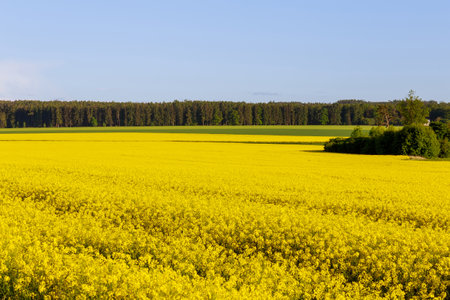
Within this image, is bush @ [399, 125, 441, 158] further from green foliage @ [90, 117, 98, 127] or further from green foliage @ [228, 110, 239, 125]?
green foliage @ [90, 117, 98, 127]

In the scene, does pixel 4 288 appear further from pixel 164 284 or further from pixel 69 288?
pixel 164 284

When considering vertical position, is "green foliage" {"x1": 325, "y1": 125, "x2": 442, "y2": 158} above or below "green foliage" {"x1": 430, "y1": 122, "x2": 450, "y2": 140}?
below

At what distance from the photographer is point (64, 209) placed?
15938mm

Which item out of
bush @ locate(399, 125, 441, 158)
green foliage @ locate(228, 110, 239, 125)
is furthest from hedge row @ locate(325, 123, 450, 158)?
green foliage @ locate(228, 110, 239, 125)

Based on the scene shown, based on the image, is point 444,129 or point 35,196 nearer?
point 35,196

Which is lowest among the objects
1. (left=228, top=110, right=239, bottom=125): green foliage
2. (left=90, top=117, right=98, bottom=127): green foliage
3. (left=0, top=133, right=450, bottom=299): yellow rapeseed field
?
(left=0, top=133, right=450, bottom=299): yellow rapeseed field

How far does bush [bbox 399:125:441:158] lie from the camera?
48031 mm

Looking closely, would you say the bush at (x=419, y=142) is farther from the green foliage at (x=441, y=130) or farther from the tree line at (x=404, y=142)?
the green foliage at (x=441, y=130)

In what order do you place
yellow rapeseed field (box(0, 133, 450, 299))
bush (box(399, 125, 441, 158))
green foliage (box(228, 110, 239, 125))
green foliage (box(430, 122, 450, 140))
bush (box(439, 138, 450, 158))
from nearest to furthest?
1. yellow rapeseed field (box(0, 133, 450, 299))
2. bush (box(399, 125, 441, 158))
3. bush (box(439, 138, 450, 158))
4. green foliage (box(430, 122, 450, 140))
5. green foliage (box(228, 110, 239, 125))

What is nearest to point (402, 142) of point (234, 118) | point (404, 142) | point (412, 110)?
point (404, 142)

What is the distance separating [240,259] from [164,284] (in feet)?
9.69

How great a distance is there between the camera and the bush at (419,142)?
1891 inches

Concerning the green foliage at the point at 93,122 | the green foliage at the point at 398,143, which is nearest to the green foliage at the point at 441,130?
the green foliage at the point at 398,143

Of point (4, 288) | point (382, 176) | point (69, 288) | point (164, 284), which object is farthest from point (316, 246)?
point (382, 176)
